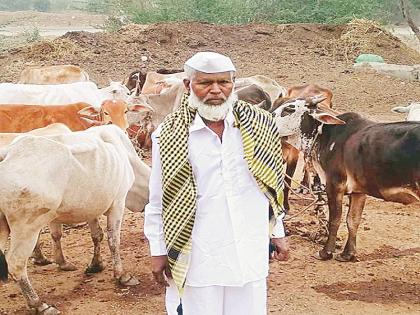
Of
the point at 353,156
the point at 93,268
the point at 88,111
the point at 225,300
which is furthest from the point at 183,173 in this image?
the point at 88,111

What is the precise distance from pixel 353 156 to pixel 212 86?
332cm

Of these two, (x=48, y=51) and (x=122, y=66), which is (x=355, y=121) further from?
(x=48, y=51)

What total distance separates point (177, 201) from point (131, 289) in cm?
282

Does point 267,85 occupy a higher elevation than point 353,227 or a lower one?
higher

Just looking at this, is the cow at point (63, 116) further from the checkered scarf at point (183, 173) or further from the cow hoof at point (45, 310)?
the checkered scarf at point (183, 173)

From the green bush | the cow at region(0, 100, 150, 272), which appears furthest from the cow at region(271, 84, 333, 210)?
the green bush

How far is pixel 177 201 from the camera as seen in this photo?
353cm

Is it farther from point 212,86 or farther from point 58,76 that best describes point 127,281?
point 58,76

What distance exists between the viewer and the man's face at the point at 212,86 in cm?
353

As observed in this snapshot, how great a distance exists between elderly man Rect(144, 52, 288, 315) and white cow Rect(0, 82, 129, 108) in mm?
6758

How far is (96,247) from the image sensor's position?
21.0 ft

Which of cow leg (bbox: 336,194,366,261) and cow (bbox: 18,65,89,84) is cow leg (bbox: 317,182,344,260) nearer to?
cow leg (bbox: 336,194,366,261)

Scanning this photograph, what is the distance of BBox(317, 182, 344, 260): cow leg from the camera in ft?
22.3

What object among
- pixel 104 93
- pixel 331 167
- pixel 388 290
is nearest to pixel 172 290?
pixel 388 290
